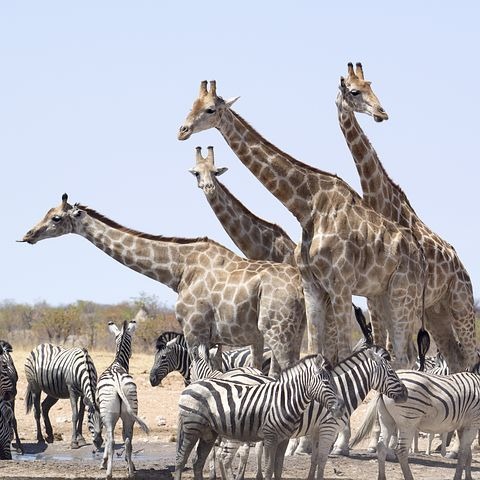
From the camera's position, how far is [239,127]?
16.5 metres

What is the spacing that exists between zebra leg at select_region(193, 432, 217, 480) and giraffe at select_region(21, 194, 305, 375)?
2809 mm

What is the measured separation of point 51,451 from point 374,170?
17.6ft

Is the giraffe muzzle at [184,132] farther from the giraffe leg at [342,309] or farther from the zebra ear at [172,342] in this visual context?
the zebra ear at [172,342]

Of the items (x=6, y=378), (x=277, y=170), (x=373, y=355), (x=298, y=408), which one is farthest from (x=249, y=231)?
(x=298, y=408)

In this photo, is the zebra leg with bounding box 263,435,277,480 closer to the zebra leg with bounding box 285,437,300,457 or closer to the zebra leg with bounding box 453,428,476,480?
the zebra leg with bounding box 453,428,476,480

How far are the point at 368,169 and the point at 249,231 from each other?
186 centimetres

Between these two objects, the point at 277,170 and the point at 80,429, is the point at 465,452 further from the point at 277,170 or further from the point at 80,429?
the point at 80,429

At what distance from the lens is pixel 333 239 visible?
15.6m

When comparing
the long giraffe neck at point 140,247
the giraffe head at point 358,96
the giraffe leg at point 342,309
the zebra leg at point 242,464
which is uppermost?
the giraffe head at point 358,96

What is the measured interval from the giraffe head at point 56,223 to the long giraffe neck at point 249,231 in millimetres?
1689

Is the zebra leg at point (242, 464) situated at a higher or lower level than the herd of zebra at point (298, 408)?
lower

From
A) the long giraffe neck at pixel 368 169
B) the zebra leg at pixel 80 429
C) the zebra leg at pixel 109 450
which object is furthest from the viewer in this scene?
the zebra leg at pixel 80 429

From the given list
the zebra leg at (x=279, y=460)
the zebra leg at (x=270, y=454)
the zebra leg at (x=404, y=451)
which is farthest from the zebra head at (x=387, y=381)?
the zebra leg at (x=270, y=454)

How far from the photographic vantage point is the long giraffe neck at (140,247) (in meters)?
17.0
